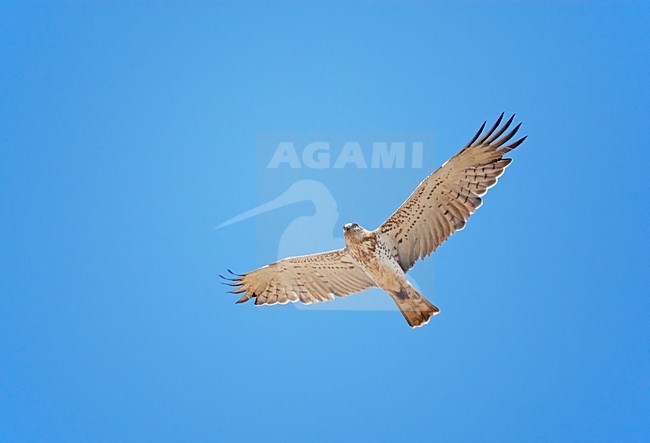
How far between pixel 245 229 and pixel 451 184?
14.1 meters

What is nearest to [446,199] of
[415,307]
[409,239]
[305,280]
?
[409,239]

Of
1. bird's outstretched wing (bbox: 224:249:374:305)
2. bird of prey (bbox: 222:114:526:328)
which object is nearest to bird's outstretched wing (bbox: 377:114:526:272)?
bird of prey (bbox: 222:114:526:328)

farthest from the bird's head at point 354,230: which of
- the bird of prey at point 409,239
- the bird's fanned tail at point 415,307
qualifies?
the bird's fanned tail at point 415,307

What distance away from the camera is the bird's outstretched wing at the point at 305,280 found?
11180 mm

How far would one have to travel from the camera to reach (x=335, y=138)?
42.2 feet

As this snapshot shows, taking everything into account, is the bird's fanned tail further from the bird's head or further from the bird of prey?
the bird's head

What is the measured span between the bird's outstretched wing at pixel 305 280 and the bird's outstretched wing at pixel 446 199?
79 cm

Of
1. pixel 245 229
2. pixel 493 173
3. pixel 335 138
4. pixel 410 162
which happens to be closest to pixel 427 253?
pixel 493 173

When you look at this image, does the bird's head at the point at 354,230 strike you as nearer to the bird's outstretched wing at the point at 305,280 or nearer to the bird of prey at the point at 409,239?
the bird of prey at the point at 409,239

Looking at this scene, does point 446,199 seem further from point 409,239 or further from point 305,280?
point 305,280

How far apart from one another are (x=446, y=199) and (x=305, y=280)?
96.0 inches

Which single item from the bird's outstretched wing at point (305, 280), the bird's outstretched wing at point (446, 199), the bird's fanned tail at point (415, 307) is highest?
the bird's outstretched wing at point (305, 280)

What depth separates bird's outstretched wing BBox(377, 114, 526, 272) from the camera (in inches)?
397

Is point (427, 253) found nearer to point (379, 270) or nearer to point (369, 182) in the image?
point (379, 270)
